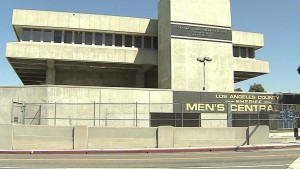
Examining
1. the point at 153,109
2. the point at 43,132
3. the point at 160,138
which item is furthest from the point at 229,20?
the point at 43,132

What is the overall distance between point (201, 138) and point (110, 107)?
40.6 feet

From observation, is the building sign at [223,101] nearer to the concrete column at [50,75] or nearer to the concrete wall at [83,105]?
the concrete wall at [83,105]

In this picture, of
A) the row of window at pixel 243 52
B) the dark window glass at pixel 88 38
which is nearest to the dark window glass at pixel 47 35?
the dark window glass at pixel 88 38

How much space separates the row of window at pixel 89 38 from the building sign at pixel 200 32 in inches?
232

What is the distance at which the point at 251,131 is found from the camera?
23.8 meters

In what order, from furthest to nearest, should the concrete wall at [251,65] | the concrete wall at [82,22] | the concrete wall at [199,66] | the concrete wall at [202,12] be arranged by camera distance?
the concrete wall at [251,65]
the concrete wall at [82,22]
the concrete wall at [202,12]
the concrete wall at [199,66]

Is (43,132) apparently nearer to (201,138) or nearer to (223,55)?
(201,138)

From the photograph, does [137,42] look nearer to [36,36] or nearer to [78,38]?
[78,38]

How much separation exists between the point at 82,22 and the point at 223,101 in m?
18.9

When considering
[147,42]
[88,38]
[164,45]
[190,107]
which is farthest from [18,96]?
[147,42]

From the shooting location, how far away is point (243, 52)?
2048 inches

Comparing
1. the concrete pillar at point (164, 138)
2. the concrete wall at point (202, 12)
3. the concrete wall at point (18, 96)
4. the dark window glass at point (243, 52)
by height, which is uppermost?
the concrete wall at point (202, 12)

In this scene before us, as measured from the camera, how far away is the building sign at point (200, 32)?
140 feet

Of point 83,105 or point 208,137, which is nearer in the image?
point 208,137
